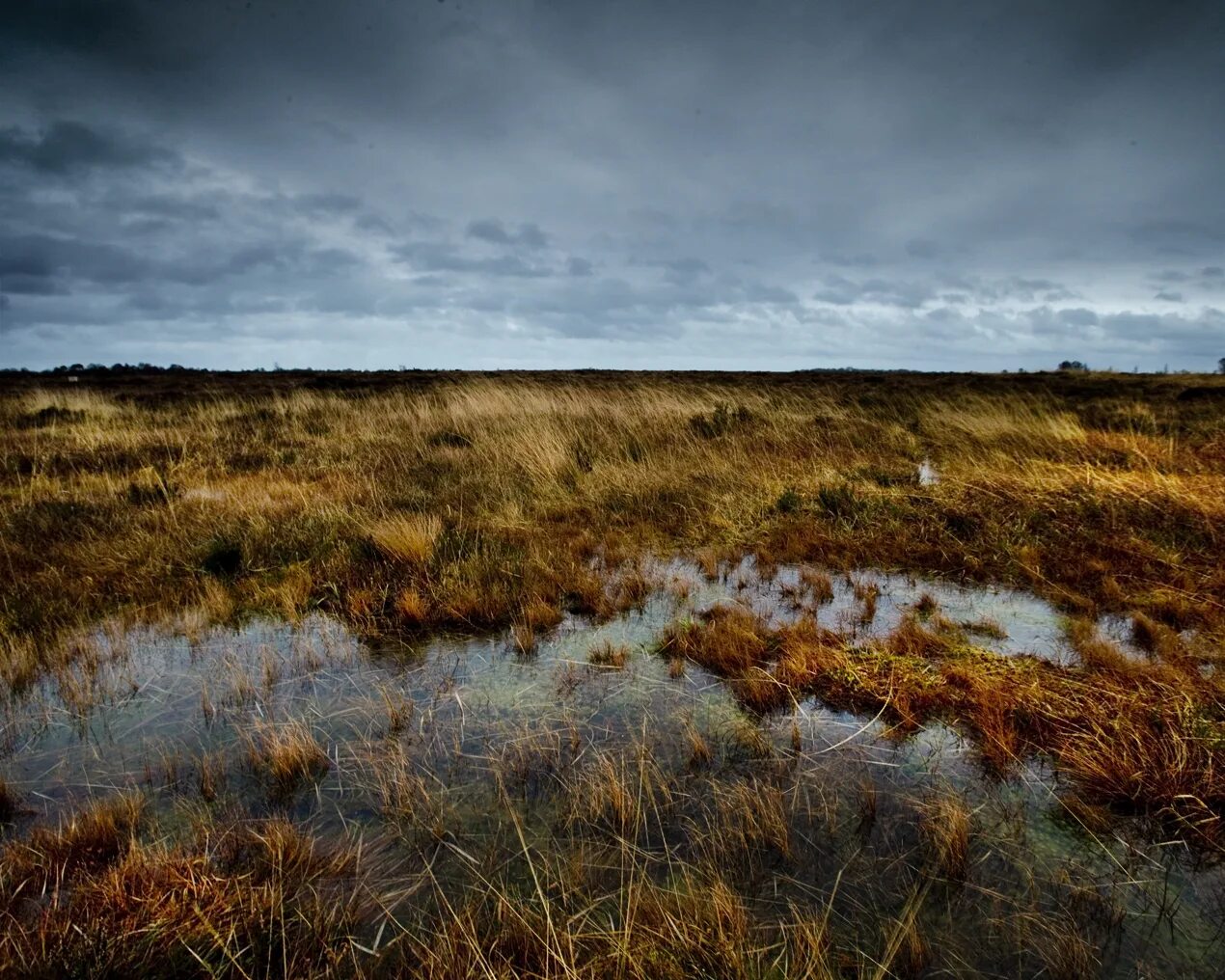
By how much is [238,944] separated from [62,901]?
627 millimetres

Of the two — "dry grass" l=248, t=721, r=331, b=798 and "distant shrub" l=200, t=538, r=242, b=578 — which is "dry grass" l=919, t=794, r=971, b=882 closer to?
"dry grass" l=248, t=721, r=331, b=798

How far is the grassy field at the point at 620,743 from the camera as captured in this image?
1.69 m

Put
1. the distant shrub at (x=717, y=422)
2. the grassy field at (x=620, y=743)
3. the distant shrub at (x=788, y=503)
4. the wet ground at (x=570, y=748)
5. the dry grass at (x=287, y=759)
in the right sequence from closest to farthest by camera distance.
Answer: the grassy field at (x=620, y=743)
the wet ground at (x=570, y=748)
the dry grass at (x=287, y=759)
the distant shrub at (x=788, y=503)
the distant shrub at (x=717, y=422)

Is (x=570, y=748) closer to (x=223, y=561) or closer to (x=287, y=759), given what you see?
(x=287, y=759)

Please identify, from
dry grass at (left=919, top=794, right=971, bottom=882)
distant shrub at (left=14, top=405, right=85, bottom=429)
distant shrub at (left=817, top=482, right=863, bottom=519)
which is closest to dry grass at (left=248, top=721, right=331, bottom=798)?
dry grass at (left=919, top=794, right=971, bottom=882)

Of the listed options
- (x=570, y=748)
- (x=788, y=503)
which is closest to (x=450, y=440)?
(x=788, y=503)

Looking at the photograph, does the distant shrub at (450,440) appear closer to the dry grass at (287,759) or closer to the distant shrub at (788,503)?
the distant shrub at (788,503)

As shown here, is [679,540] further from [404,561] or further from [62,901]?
[62,901]

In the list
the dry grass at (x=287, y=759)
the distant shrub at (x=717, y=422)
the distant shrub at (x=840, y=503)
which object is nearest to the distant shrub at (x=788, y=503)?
the distant shrub at (x=840, y=503)

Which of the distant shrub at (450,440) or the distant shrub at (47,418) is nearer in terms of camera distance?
the distant shrub at (450,440)

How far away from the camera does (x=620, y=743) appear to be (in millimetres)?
2648

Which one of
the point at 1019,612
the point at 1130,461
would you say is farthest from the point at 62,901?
the point at 1130,461

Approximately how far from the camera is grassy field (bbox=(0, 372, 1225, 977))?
66.7 inches

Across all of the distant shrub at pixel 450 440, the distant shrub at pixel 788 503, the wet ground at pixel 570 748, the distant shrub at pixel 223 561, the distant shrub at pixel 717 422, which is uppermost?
the distant shrub at pixel 717 422
